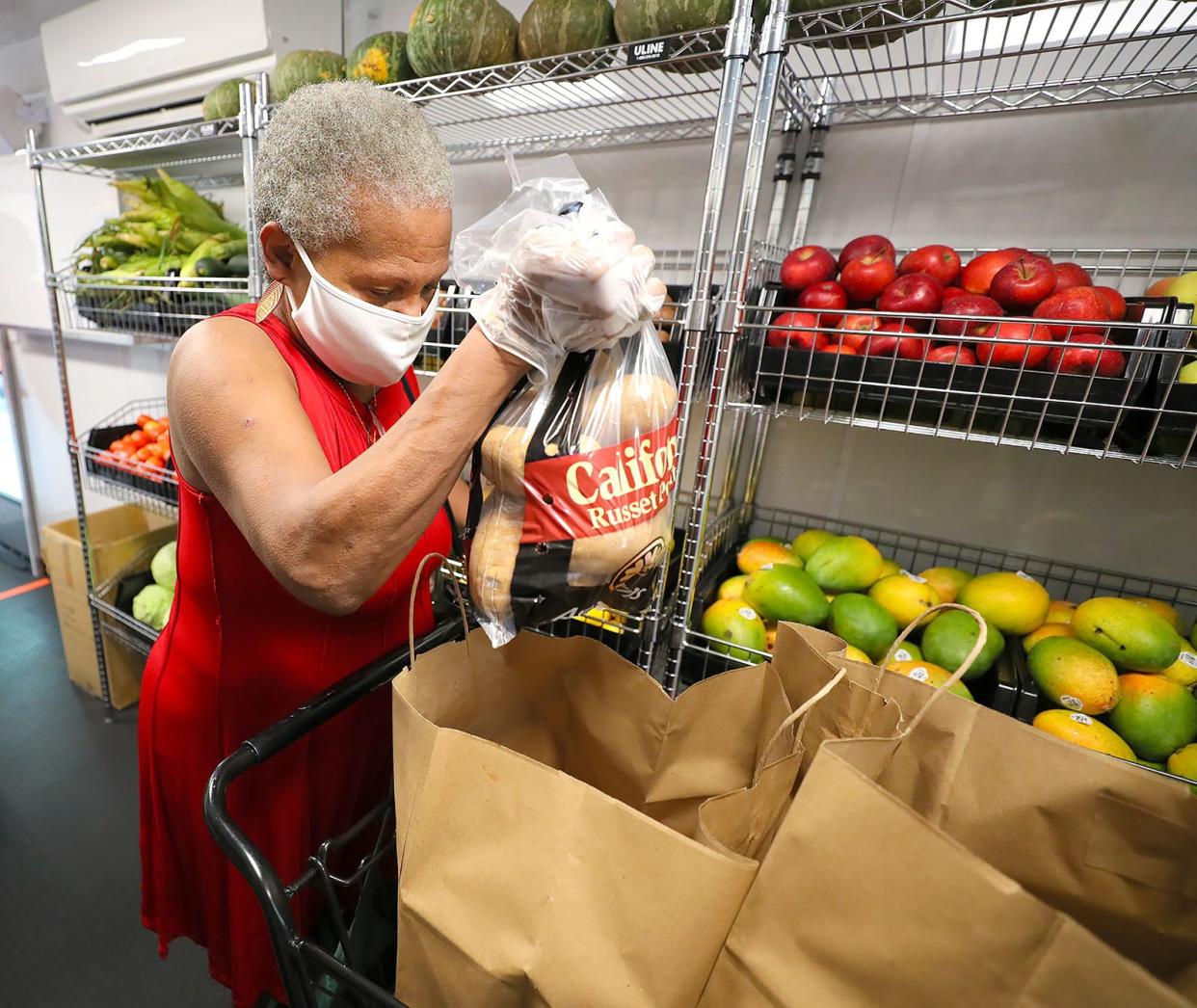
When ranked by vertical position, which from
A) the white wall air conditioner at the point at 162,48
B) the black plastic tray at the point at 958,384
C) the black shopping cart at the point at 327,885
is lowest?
the black shopping cart at the point at 327,885

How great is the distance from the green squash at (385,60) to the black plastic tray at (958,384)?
1.02 metres

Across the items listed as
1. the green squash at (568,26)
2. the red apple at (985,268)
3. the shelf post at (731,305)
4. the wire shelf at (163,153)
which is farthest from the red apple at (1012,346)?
the wire shelf at (163,153)

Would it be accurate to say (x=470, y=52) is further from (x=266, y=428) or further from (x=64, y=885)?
(x=64, y=885)

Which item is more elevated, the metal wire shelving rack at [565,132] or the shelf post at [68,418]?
the metal wire shelving rack at [565,132]

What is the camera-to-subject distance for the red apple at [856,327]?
2.83ft

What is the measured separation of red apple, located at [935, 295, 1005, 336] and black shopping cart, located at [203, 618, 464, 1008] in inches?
31.4

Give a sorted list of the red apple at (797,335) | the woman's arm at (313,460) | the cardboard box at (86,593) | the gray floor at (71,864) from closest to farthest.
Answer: the woman's arm at (313,460) → the red apple at (797,335) → the gray floor at (71,864) → the cardboard box at (86,593)

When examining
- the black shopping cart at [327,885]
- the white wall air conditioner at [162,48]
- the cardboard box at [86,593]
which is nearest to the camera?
the black shopping cart at [327,885]

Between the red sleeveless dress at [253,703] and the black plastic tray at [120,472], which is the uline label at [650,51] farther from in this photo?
the black plastic tray at [120,472]

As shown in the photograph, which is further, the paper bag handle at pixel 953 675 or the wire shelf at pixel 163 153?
the wire shelf at pixel 163 153

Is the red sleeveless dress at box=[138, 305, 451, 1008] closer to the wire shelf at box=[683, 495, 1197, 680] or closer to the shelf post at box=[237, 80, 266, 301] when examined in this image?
the wire shelf at box=[683, 495, 1197, 680]

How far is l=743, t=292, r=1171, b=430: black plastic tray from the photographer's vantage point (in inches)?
28.4

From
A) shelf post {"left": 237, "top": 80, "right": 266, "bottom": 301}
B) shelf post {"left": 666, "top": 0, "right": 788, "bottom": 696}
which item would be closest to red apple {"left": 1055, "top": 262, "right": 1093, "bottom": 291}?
shelf post {"left": 666, "top": 0, "right": 788, "bottom": 696}

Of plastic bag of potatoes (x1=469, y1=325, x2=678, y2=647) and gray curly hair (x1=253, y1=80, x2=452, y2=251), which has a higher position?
gray curly hair (x1=253, y1=80, x2=452, y2=251)
